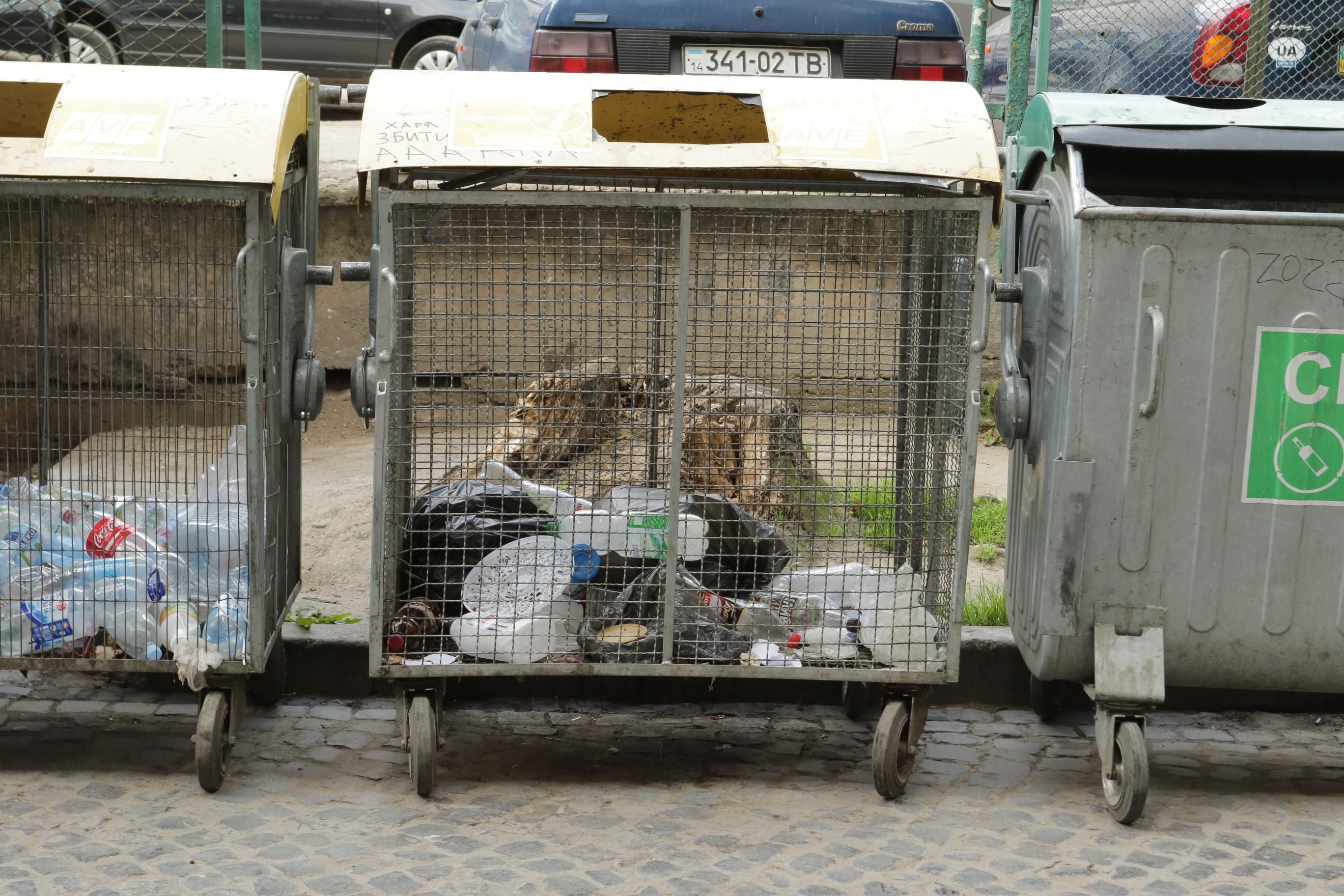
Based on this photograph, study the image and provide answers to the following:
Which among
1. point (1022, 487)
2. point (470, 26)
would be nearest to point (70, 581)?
point (1022, 487)

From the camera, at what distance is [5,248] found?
504cm

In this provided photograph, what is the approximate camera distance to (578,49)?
19.1 ft

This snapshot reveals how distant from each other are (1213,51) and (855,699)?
3780 millimetres

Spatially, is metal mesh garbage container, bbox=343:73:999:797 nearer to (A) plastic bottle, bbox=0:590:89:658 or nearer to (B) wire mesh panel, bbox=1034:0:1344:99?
(A) plastic bottle, bbox=0:590:89:658

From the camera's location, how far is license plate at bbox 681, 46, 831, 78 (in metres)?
5.88

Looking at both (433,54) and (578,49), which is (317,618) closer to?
(578,49)

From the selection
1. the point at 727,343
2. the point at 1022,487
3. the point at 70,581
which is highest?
the point at 727,343

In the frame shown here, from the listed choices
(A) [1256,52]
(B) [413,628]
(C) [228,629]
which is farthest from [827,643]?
(A) [1256,52]

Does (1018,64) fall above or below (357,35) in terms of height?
below

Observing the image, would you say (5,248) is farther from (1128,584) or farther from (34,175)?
(1128,584)

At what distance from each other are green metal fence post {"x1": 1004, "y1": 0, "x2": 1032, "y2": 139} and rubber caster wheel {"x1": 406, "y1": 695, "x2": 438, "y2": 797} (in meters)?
3.56

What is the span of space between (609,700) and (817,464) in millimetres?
1071

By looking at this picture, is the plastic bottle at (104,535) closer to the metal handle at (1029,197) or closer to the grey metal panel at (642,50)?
the metal handle at (1029,197)

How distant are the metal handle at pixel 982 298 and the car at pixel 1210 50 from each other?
290 centimetres
